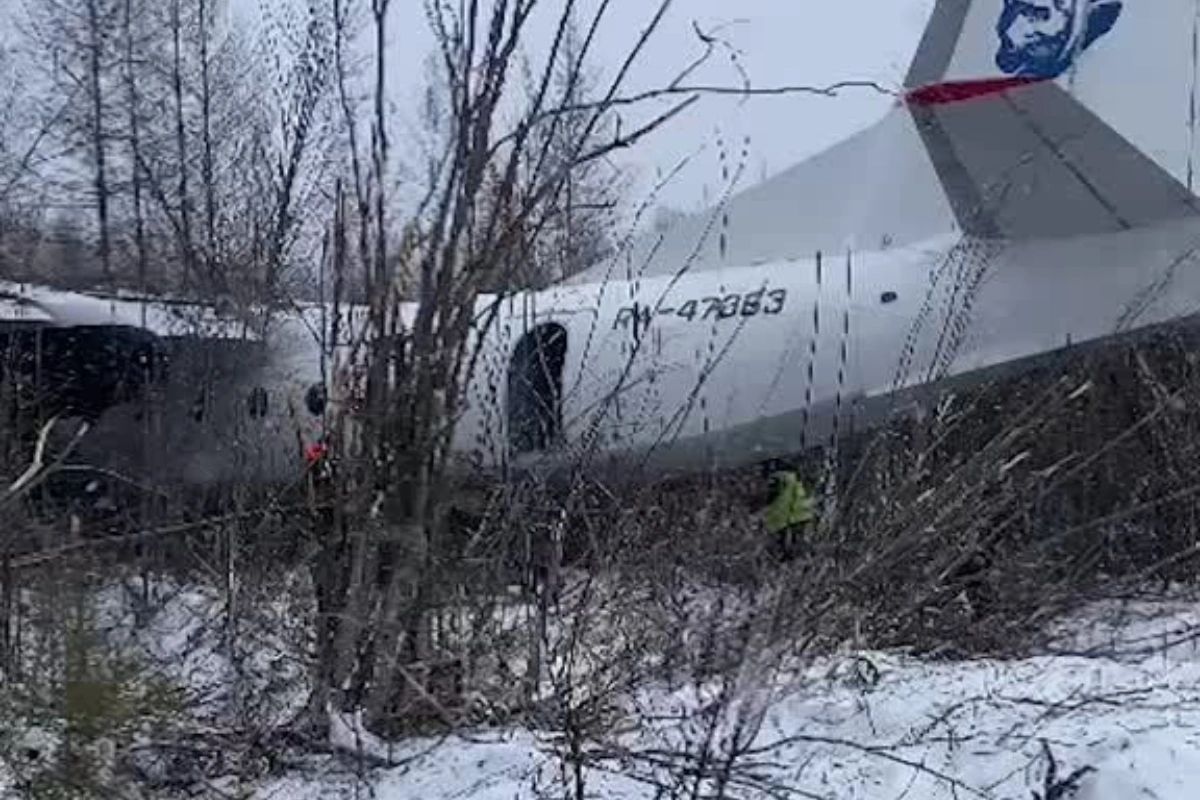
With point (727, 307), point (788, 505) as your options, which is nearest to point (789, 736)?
point (788, 505)

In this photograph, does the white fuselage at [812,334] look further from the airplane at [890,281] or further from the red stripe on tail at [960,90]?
the red stripe on tail at [960,90]

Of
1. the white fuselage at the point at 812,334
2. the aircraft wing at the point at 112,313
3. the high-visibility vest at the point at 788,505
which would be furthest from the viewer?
the aircraft wing at the point at 112,313

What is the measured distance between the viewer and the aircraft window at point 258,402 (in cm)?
1115

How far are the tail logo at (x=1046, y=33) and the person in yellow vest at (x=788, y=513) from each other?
8.43ft

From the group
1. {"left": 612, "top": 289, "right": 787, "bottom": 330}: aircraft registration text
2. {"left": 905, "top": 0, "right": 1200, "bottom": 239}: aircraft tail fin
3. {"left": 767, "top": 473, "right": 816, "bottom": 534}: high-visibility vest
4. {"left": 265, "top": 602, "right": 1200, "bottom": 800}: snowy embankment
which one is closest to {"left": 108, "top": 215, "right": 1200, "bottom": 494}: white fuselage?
{"left": 612, "top": 289, "right": 787, "bottom": 330}: aircraft registration text

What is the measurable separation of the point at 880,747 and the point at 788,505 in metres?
4.45

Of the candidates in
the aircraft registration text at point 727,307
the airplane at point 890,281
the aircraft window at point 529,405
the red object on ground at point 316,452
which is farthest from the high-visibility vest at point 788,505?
the red object on ground at point 316,452

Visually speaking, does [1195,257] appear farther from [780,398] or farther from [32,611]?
[32,611]

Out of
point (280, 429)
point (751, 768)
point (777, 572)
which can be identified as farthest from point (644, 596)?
point (280, 429)

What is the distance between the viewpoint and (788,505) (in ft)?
30.5

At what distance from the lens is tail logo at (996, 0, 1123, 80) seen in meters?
9.23

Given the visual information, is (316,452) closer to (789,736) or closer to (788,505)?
(789,736)

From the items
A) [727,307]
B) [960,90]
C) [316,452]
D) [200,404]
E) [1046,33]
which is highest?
[1046,33]

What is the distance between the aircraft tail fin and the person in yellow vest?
2.03 m
